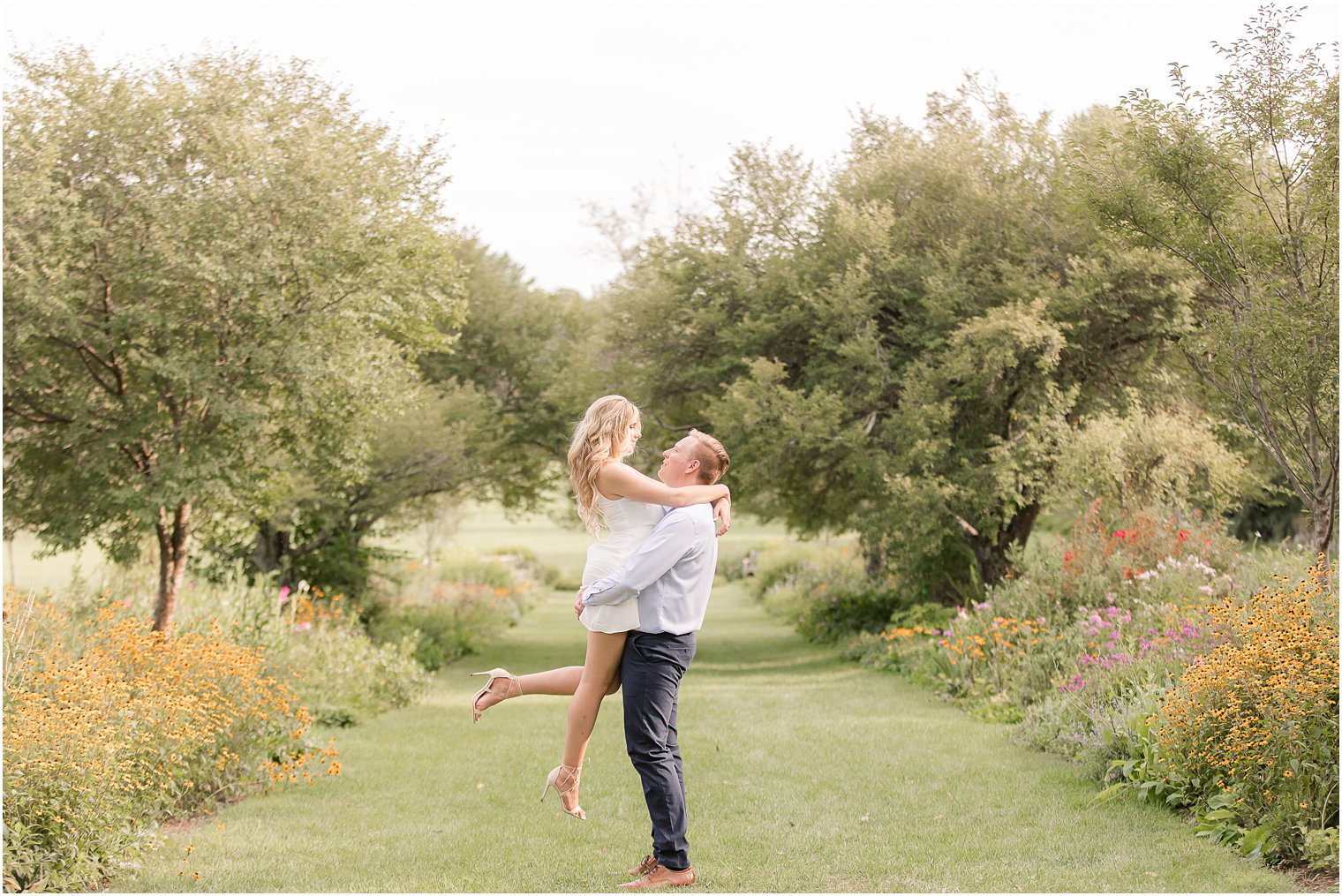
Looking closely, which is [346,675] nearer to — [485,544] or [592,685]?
[592,685]

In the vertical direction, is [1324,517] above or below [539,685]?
above

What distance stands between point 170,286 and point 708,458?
607cm

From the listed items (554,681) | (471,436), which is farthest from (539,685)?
(471,436)

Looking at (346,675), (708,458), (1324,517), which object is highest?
(708,458)

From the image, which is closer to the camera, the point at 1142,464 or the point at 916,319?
the point at 1142,464

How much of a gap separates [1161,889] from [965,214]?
35.9 feet

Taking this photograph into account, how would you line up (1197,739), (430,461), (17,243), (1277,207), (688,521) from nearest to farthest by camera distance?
(688,521)
(1197,739)
(1277,207)
(17,243)
(430,461)

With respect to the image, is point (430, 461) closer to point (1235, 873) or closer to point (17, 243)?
point (17, 243)

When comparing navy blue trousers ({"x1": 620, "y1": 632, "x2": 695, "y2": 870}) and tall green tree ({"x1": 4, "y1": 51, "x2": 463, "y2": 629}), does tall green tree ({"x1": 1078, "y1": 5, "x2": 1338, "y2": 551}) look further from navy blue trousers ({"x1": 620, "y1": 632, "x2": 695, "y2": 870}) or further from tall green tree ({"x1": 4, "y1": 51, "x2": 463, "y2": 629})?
tall green tree ({"x1": 4, "y1": 51, "x2": 463, "y2": 629})

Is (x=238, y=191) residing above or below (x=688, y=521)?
above

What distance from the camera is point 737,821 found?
671 centimetres

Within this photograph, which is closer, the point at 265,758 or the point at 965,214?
the point at 265,758

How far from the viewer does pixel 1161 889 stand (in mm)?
5121

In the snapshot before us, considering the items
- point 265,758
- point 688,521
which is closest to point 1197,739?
point 688,521
